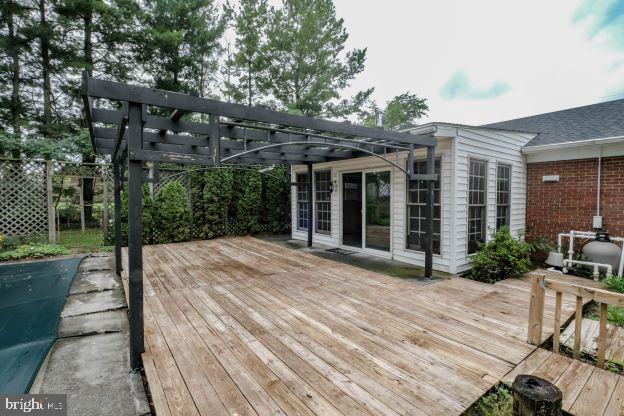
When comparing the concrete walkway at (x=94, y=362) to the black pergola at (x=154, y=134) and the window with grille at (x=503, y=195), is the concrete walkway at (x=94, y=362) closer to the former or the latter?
the black pergola at (x=154, y=134)

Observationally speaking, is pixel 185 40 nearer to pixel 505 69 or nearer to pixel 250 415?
pixel 250 415

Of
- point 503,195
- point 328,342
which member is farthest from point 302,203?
point 328,342

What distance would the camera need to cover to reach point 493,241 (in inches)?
183

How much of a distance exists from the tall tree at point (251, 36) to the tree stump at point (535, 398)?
1244 cm

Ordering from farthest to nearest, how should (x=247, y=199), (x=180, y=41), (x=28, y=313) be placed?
1. (x=180, y=41)
2. (x=247, y=199)
3. (x=28, y=313)

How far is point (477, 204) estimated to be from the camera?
16.6 feet

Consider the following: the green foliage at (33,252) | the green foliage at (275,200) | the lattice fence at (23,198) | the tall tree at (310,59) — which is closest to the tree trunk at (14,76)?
the lattice fence at (23,198)

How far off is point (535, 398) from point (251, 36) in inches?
517

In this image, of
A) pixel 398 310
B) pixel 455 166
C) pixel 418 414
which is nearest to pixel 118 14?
pixel 455 166

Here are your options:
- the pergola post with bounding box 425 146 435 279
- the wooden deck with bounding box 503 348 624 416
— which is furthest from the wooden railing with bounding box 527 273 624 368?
the pergola post with bounding box 425 146 435 279

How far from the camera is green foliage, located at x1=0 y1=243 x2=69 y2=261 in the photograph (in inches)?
228

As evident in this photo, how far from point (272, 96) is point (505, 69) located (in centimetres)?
1010

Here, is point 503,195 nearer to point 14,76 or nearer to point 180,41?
point 180,41

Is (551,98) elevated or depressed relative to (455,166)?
elevated
